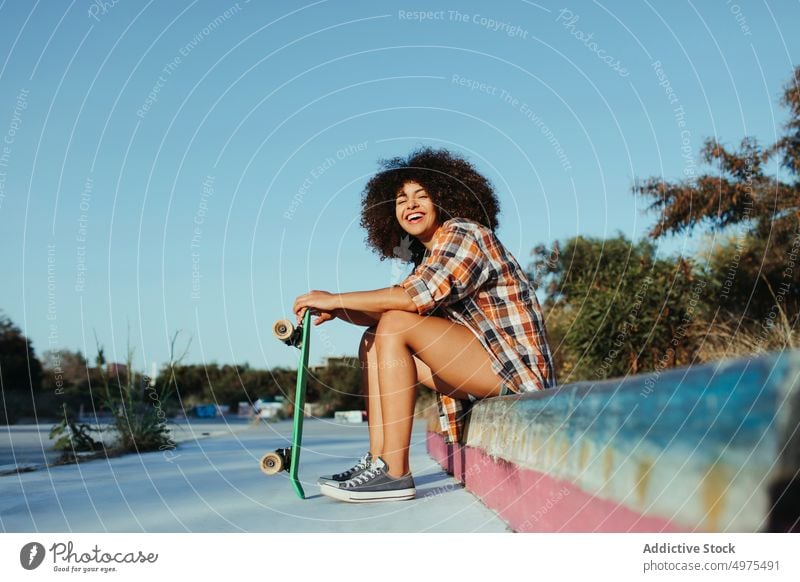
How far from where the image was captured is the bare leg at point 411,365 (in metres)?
2.06

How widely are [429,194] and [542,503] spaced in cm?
135

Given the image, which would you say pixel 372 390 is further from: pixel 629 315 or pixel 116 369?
pixel 629 315

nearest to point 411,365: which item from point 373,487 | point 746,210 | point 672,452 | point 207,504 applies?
point 373,487

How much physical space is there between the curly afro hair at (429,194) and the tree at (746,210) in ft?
15.5

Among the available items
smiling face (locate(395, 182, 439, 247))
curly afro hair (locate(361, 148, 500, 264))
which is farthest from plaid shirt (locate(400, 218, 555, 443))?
curly afro hair (locate(361, 148, 500, 264))

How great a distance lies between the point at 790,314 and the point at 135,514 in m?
5.99

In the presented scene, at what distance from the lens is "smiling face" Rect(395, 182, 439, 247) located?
2555 millimetres

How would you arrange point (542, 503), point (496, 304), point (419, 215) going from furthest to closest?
point (419, 215), point (496, 304), point (542, 503)

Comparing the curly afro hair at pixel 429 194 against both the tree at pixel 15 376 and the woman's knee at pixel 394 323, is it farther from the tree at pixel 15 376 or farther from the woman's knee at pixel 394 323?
the tree at pixel 15 376

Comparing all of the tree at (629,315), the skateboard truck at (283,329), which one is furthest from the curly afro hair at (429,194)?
the tree at (629,315)

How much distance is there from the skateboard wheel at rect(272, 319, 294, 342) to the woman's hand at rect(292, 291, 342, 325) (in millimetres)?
80

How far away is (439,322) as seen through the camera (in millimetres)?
2264

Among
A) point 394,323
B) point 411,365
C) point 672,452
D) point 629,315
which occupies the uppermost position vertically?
point 629,315

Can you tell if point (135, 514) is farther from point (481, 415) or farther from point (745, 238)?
point (745, 238)
